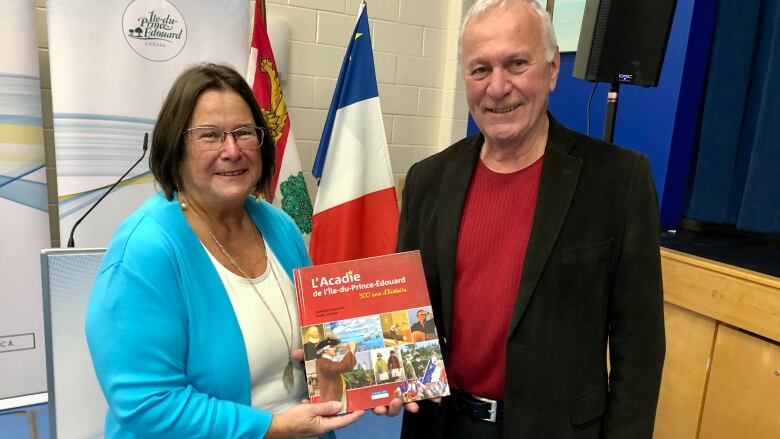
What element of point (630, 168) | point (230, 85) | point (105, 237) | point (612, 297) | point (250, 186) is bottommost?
point (105, 237)

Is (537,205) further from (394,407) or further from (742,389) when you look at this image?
(742,389)

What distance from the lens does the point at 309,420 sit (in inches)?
45.4

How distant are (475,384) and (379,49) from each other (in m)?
2.53

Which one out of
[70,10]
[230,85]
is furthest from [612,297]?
[70,10]

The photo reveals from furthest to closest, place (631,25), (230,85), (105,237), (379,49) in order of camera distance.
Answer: (379,49)
(105,237)
(631,25)
(230,85)

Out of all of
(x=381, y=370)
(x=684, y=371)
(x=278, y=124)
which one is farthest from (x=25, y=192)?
(x=684, y=371)

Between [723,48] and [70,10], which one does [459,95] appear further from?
[70,10]

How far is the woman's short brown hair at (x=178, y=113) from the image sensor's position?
1.14m

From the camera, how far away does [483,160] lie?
136cm

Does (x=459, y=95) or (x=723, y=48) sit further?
(x=459, y=95)

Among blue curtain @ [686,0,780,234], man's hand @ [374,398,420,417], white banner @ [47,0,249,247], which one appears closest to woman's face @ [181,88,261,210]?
man's hand @ [374,398,420,417]

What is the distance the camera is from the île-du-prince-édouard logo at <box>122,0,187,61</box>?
2404 millimetres

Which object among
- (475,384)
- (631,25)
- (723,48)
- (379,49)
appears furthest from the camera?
(379,49)

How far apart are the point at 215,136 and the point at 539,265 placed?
2.49ft
